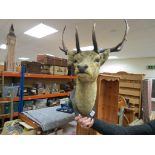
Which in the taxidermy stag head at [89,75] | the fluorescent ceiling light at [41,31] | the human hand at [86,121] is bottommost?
the human hand at [86,121]

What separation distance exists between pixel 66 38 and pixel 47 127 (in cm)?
259

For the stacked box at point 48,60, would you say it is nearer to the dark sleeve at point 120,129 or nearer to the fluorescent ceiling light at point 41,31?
the fluorescent ceiling light at point 41,31

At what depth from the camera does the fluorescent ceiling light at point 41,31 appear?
3.32 meters

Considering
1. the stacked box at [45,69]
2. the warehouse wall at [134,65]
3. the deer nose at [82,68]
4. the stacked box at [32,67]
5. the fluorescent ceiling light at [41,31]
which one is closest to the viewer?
the deer nose at [82,68]

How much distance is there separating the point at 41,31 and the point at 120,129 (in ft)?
10.5

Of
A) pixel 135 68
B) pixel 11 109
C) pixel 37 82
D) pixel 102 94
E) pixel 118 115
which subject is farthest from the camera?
pixel 135 68

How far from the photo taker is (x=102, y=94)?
175 centimetres

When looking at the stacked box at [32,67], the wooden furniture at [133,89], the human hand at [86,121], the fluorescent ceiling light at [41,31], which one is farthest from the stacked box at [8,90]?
the human hand at [86,121]

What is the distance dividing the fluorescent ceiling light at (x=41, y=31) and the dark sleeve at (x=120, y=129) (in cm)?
283

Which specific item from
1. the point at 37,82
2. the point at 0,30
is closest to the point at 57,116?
the point at 37,82

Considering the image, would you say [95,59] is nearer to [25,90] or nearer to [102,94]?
[102,94]

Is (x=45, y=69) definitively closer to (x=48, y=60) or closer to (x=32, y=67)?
(x=48, y=60)

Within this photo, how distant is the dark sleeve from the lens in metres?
0.84

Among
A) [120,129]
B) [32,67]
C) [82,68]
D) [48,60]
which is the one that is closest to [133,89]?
[48,60]
